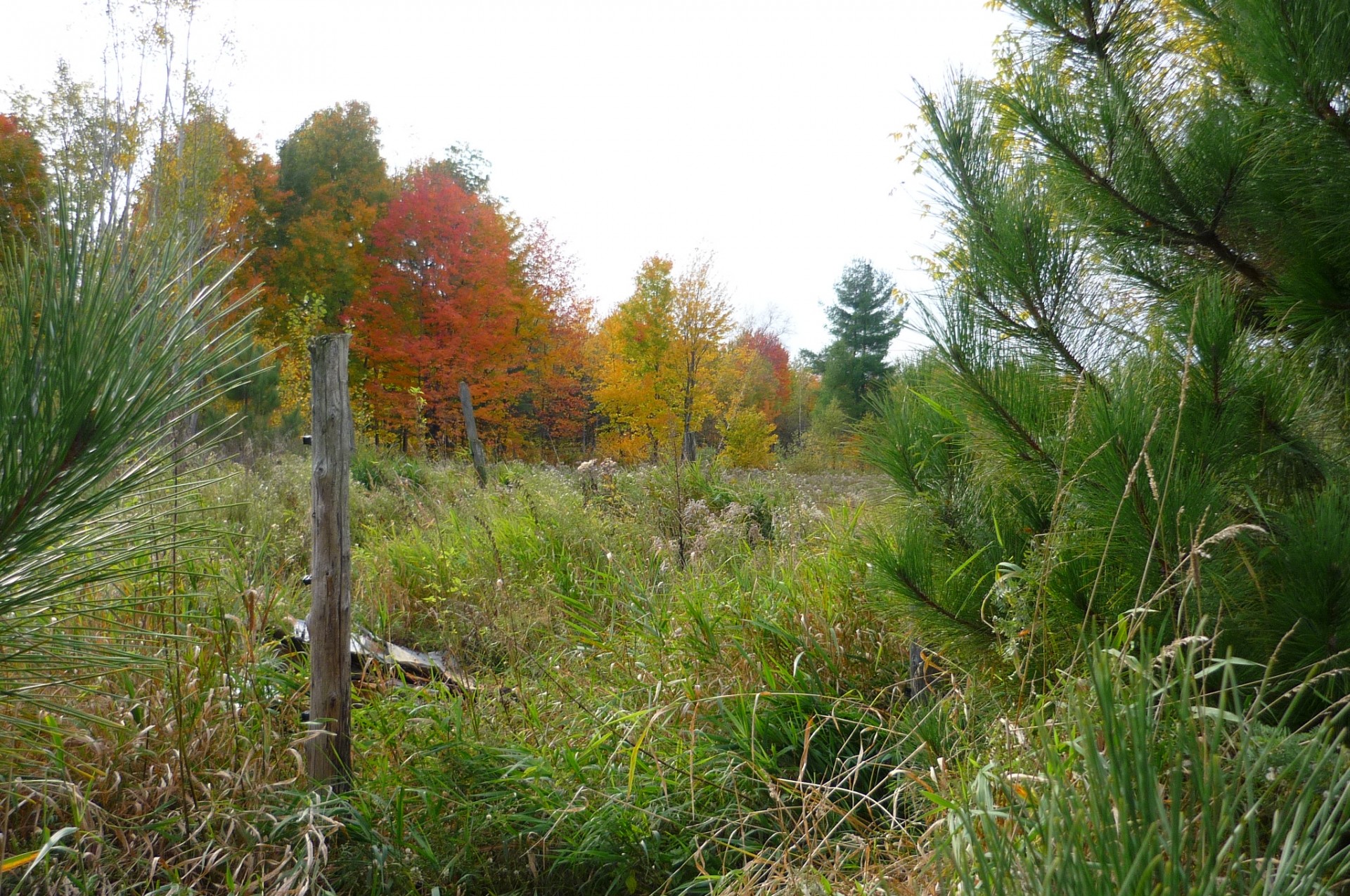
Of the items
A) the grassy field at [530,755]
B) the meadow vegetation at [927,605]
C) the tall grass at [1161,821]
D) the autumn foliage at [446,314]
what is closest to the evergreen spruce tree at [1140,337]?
the meadow vegetation at [927,605]

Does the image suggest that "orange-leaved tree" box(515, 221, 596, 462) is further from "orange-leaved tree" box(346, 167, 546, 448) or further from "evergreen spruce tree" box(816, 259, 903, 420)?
"evergreen spruce tree" box(816, 259, 903, 420)

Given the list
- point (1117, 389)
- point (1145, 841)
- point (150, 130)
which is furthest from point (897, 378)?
point (150, 130)

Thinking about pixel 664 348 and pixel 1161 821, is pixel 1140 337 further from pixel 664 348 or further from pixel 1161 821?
pixel 664 348

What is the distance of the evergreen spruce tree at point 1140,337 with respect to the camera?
1.82 meters

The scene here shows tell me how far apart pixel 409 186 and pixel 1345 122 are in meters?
26.9

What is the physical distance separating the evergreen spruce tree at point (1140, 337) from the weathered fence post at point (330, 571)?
6.19ft

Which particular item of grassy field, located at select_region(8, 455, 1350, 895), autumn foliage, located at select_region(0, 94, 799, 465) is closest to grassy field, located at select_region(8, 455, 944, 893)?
grassy field, located at select_region(8, 455, 1350, 895)

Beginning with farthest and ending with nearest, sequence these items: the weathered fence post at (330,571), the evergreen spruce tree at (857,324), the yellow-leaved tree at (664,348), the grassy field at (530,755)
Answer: the evergreen spruce tree at (857,324) < the yellow-leaved tree at (664,348) < the weathered fence post at (330,571) < the grassy field at (530,755)

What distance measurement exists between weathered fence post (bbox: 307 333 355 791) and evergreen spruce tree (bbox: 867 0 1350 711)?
1885 mm

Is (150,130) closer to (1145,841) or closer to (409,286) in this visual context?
(409,286)

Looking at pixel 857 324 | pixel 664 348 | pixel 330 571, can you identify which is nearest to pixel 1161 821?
pixel 330 571

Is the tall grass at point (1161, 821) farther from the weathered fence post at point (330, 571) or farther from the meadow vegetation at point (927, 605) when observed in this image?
the weathered fence post at point (330, 571)

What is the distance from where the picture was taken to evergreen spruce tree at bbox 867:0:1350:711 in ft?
5.98

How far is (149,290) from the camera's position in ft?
4.21
